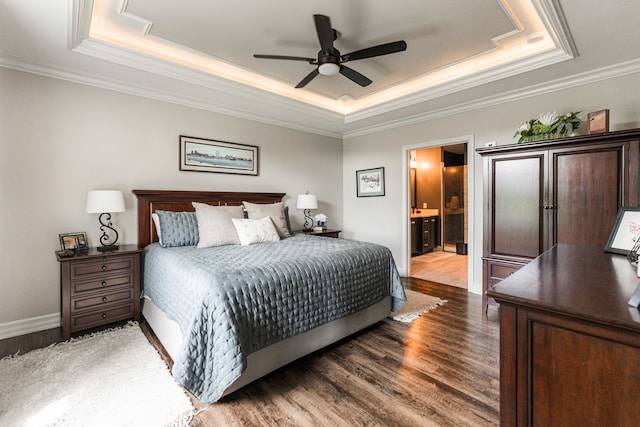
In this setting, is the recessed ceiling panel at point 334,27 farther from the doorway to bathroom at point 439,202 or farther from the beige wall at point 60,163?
the doorway to bathroom at point 439,202

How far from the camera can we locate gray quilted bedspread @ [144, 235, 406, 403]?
5.65 ft

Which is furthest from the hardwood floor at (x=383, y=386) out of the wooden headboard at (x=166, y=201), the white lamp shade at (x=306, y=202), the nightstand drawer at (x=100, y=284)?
the white lamp shade at (x=306, y=202)

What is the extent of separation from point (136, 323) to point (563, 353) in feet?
10.9

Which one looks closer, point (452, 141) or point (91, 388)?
point (91, 388)

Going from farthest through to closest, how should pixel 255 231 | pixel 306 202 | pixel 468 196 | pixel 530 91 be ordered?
pixel 306 202 → pixel 468 196 → pixel 530 91 → pixel 255 231

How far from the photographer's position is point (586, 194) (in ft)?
8.64

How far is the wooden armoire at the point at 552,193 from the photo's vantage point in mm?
2477

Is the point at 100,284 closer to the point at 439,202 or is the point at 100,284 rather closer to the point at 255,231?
the point at 255,231

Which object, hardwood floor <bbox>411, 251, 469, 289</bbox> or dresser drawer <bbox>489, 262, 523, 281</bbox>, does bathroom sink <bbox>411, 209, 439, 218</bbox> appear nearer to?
hardwood floor <bbox>411, 251, 469, 289</bbox>

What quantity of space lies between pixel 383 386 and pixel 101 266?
2.66 meters

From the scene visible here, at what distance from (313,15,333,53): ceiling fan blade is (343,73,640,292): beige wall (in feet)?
8.09

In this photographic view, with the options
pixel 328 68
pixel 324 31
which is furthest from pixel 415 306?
pixel 324 31

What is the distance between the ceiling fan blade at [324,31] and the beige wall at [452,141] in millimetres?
2467

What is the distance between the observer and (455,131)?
13.5ft
